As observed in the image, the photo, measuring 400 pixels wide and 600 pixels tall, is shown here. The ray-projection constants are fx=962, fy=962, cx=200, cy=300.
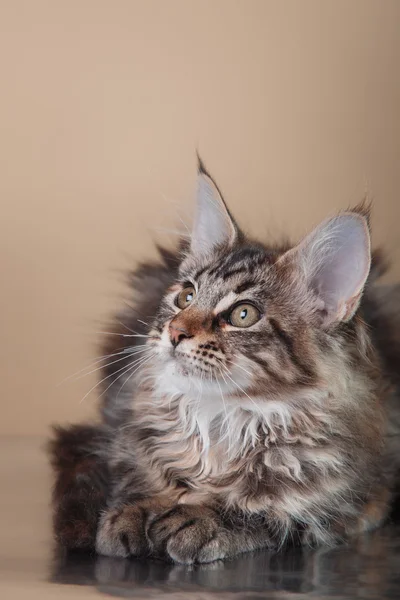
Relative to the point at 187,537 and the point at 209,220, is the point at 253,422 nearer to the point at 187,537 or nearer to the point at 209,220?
the point at 187,537

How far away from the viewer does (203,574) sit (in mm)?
1730

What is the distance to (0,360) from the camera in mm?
3436

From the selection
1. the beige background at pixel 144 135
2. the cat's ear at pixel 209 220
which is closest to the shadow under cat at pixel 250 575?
the cat's ear at pixel 209 220

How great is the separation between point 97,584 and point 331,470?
56cm

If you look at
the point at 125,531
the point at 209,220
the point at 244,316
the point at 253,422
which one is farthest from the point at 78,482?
the point at 209,220

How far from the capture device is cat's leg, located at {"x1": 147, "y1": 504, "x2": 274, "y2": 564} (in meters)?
1.76

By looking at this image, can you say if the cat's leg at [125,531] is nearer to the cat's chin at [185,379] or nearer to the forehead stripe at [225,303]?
the cat's chin at [185,379]

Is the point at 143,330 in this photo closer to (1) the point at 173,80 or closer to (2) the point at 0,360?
(2) the point at 0,360

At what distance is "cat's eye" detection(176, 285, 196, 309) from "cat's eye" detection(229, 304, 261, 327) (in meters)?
0.14

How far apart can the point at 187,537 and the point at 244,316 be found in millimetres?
456

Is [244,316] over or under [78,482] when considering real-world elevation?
over

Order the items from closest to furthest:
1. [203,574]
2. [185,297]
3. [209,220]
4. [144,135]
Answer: [203,574]
[185,297]
[209,220]
[144,135]

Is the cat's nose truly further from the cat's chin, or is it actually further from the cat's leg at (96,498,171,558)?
the cat's leg at (96,498,171,558)

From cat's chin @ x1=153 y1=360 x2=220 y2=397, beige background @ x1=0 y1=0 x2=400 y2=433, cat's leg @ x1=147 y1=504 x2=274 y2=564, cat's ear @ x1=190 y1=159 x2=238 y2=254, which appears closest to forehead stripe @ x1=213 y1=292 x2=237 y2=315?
cat's chin @ x1=153 y1=360 x2=220 y2=397
